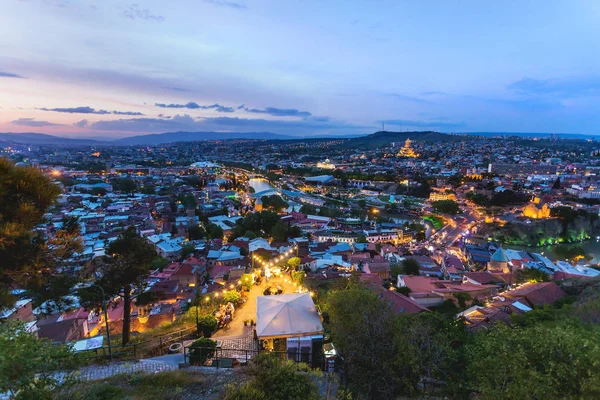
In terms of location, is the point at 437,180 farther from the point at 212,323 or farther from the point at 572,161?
the point at 212,323

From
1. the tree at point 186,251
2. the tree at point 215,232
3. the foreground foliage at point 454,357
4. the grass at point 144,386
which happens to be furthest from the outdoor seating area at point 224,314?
the tree at point 215,232

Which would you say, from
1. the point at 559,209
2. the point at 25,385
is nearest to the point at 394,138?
the point at 559,209

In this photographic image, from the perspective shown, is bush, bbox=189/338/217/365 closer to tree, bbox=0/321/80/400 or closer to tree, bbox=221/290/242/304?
tree, bbox=0/321/80/400

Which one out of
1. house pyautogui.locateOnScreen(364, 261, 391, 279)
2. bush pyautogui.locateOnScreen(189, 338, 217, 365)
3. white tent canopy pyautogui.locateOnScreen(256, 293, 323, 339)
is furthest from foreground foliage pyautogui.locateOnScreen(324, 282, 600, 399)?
house pyautogui.locateOnScreen(364, 261, 391, 279)

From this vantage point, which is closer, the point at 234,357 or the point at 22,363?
the point at 22,363

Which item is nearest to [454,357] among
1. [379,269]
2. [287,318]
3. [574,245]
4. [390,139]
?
[287,318]

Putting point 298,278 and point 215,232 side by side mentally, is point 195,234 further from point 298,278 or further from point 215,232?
point 298,278

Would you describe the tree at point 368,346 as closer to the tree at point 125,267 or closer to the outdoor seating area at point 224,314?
the outdoor seating area at point 224,314
